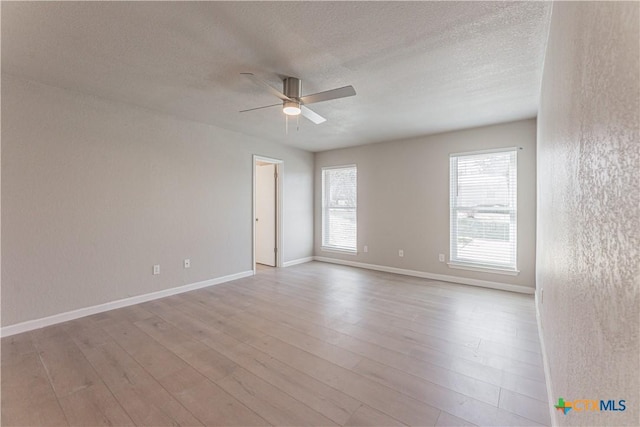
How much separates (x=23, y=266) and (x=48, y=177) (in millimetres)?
916

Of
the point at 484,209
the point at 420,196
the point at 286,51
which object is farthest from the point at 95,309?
the point at 484,209

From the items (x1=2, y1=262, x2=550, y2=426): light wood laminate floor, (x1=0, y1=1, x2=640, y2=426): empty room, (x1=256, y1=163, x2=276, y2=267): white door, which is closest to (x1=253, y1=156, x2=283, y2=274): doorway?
(x1=256, y1=163, x2=276, y2=267): white door

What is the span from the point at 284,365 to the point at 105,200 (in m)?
2.86

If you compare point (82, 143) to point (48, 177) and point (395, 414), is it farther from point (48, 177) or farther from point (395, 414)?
point (395, 414)

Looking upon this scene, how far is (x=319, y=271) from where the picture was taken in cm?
521

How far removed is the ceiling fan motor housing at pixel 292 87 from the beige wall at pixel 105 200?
2099mm

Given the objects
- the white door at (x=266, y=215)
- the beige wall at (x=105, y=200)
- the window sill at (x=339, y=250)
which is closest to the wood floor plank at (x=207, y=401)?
the beige wall at (x=105, y=200)

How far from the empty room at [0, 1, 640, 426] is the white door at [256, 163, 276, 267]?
0.67 meters

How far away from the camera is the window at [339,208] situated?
19.0ft

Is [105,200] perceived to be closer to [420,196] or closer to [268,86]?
[268,86]

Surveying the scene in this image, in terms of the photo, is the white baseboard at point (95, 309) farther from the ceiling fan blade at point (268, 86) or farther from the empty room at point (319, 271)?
the ceiling fan blade at point (268, 86)

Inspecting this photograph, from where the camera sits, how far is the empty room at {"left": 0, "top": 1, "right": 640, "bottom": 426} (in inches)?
38.6

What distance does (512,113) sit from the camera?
3.61 meters

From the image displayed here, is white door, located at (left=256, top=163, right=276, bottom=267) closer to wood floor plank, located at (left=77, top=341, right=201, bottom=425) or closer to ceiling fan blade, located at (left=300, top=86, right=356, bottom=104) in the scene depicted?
ceiling fan blade, located at (left=300, top=86, right=356, bottom=104)
